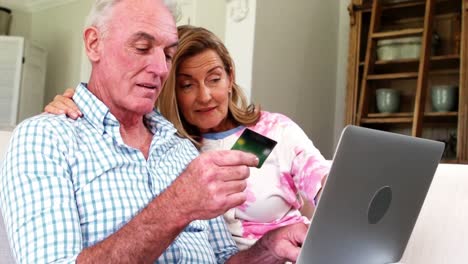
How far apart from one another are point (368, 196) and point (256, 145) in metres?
0.21

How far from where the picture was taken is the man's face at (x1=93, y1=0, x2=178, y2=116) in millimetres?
1080

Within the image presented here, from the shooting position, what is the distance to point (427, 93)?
3.24 metres

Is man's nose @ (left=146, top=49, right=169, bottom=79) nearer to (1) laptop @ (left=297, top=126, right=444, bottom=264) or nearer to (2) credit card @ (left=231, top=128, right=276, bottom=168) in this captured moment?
(2) credit card @ (left=231, top=128, right=276, bottom=168)

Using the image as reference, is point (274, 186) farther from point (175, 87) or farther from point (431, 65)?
point (431, 65)

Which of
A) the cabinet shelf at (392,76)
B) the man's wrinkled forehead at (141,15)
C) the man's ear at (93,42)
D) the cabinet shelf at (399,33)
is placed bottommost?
the man's ear at (93,42)

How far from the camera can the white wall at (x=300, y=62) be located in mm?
2930

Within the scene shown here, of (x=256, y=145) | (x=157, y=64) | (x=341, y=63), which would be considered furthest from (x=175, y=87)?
(x=341, y=63)

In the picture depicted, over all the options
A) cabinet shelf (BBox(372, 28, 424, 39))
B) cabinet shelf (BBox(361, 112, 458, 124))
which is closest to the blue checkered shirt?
cabinet shelf (BBox(361, 112, 458, 124))

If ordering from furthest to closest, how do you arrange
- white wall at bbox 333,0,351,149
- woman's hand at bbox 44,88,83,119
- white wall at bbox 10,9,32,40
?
1. white wall at bbox 10,9,32,40
2. white wall at bbox 333,0,351,149
3. woman's hand at bbox 44,88,83,119

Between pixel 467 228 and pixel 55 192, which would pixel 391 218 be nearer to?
pixel 467 228

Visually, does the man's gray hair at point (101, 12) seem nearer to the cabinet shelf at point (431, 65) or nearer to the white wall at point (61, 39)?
the cabinet shelf at point (431, 65)

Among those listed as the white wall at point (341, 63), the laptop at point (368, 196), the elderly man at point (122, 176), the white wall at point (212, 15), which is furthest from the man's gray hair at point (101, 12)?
the white wall at point (341, 63)

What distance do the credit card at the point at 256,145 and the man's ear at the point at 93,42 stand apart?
1.47 ft

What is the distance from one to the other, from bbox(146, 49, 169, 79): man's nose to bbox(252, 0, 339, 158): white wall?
1775mm
